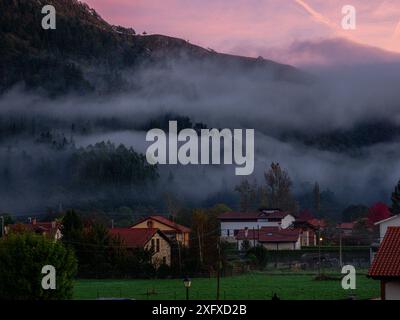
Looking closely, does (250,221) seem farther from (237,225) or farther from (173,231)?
(173,231)

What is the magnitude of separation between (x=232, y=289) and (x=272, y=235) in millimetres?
10470

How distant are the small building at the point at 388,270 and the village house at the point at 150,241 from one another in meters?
8.50

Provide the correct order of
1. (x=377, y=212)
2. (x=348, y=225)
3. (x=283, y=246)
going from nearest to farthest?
(x=283, y=246) < (x=377, y=212) < (x=348, y=225)

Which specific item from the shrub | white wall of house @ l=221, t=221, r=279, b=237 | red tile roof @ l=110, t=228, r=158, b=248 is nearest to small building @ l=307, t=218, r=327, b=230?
white wall of house @ l=221, t=221, r=279, b=237

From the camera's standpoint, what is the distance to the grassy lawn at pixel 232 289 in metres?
16.1

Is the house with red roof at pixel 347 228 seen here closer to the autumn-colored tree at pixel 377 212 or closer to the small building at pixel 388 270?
the autumn-colored tree at pixel 377 212

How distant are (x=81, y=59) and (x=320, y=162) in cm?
3092

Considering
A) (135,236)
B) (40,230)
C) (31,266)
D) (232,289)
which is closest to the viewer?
(31,266)

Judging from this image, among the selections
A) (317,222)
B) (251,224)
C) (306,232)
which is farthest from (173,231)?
(306,232)

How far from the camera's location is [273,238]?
2845 centimetres
